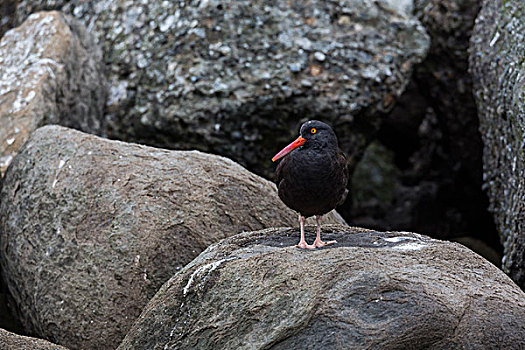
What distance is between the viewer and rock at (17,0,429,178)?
7461 millimetres

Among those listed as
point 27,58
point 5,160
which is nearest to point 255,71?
point 27,58

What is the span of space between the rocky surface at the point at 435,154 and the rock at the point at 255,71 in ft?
2.74

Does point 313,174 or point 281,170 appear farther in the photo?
point 281,170

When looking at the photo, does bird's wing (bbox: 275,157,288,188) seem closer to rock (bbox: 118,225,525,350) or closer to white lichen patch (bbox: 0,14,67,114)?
rock (bbox: 118,225,525,350)

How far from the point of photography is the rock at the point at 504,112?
235 inches

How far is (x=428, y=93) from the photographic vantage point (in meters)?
9.41

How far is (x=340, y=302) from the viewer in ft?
12.6

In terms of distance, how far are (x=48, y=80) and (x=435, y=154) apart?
6238 millimetres

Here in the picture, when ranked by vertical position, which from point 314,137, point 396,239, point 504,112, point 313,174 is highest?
point 314,137

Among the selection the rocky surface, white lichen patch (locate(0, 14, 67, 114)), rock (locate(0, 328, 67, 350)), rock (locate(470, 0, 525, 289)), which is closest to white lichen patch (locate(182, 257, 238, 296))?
rock (locate(0, 328, 67, 350))

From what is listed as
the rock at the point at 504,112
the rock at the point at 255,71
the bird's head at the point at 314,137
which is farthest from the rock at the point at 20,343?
the rock at the point at 504,112

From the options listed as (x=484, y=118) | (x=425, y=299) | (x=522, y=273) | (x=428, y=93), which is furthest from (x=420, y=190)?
(x=425, y=299)

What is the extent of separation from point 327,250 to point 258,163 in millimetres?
3552

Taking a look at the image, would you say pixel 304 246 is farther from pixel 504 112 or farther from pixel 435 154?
pixel 435 154
